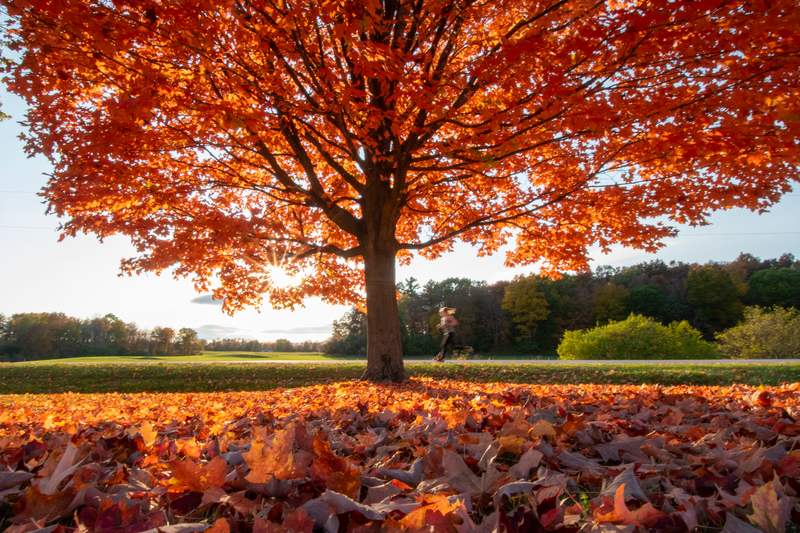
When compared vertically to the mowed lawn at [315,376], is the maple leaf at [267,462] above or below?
above

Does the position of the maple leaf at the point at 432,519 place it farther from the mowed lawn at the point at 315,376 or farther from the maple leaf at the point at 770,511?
the mowed lawn at the point at 315,376

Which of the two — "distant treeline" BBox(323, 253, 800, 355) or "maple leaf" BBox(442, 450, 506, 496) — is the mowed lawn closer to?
"maple leaf" BBox(442, 450, 506, 496)

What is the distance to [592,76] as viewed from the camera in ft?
19.4

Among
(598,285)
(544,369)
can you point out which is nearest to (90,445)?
(544,369)

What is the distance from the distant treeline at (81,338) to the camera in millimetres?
40281

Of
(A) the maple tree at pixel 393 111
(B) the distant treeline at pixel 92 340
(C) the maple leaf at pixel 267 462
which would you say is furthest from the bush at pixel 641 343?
(B) the distant treeline at pixel 92 340

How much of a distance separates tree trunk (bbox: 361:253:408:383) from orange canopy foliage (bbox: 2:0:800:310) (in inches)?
16.8

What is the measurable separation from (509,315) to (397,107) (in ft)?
136

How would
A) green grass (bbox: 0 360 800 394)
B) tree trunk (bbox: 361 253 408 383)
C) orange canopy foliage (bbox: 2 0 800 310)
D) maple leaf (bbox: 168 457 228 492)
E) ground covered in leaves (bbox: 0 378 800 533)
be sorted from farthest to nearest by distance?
green grass (bbox: 0 360 800 394) < tree trunk (bbox: 361 253 408 383) < orange canopy foliage (bbox: 2 0 800 310) < maple leaf (bbox: 168 457 228 492) < ground covered in leaves (bbox: 0 378 800 533)

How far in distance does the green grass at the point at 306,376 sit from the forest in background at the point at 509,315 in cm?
2726

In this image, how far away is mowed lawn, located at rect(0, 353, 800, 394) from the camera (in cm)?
957

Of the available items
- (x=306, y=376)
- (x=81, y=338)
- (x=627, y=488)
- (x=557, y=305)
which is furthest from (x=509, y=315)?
(x=81, y=338)

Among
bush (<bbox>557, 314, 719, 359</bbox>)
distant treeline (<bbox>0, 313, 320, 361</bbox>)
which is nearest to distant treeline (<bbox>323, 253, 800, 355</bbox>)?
distant treeline (<bbox>0, 313, 320, 361</bbox>)

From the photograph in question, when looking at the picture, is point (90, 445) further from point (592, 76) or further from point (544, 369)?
point (544, 369)
